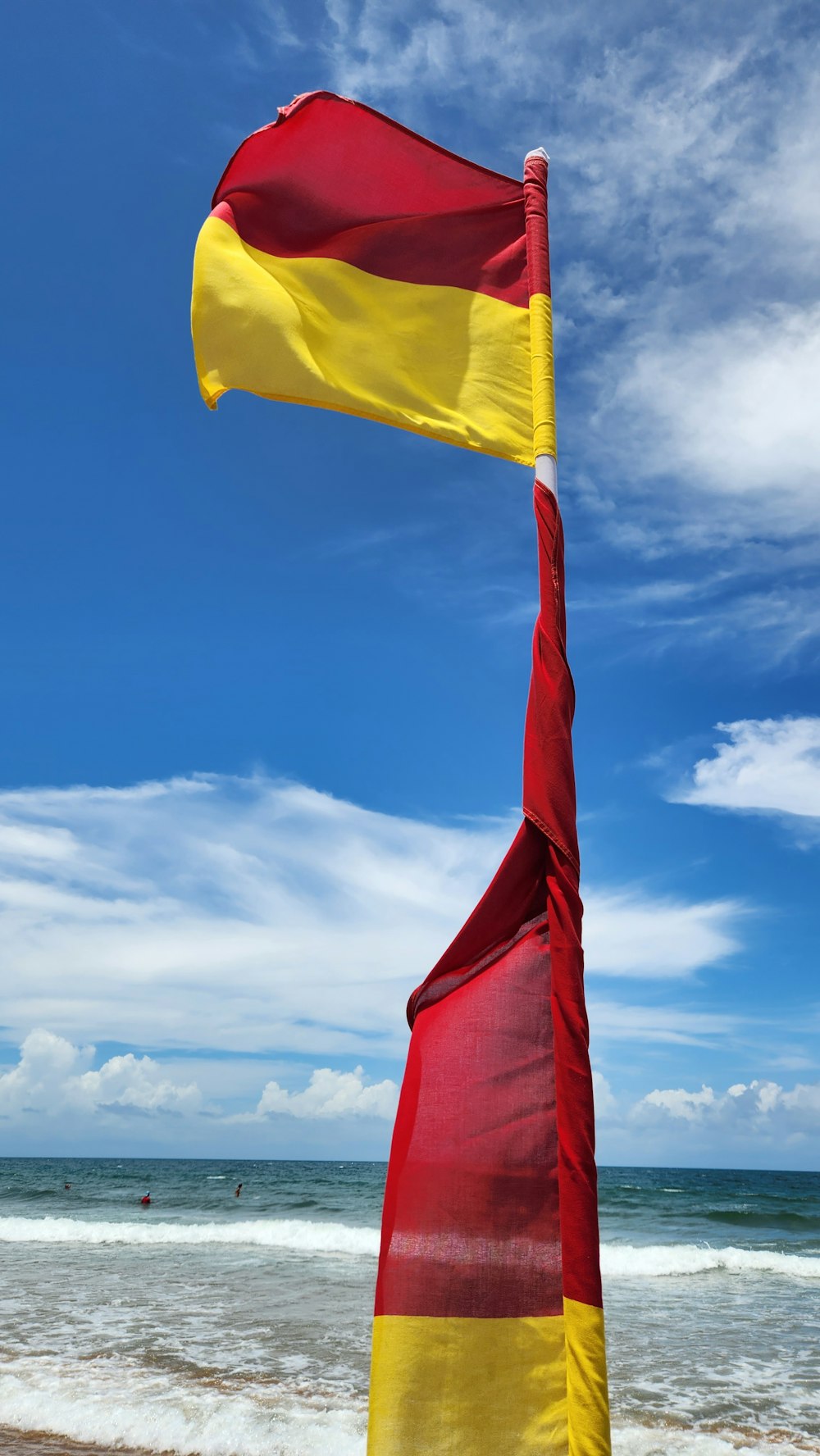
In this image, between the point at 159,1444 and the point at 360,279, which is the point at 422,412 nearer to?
the point at 360,279

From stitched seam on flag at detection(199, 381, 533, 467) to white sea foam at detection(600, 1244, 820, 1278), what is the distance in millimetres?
17031

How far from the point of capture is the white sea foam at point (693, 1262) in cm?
1795

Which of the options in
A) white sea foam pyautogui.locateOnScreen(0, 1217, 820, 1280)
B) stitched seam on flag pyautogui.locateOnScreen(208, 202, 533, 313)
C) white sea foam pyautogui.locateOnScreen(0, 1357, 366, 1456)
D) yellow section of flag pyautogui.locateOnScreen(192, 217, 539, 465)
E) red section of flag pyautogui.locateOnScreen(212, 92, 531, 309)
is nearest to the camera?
yellow section of flag pyautogui.locateOnScreen(192, 217, 539, 465)

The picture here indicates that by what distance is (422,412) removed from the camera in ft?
13.3

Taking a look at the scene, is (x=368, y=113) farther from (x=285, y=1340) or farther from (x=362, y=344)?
(x=285, y=1340)

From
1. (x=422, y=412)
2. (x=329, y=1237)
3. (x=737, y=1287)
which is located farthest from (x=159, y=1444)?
(x=329, y=1237)

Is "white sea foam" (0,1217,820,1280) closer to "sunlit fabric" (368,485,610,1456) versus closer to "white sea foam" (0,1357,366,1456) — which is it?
"white sea foam" (0,1357,366,1456)

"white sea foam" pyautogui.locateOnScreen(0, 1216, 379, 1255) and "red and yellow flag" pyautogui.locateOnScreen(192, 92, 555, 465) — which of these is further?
"white sea foam" pyautogui.locateOnScreen(0, 1216, 379, 1255)

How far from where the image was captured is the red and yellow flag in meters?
3.93

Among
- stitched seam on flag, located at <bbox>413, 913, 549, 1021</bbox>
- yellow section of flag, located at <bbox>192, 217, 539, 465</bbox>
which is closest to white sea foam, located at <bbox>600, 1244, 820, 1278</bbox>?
stitched seam on flag, located at <bbox>413, 913, 549, 1021</bbox>

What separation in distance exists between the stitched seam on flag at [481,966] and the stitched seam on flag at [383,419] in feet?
6.22

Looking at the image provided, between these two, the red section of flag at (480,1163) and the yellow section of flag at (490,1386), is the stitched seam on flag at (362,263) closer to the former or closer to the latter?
the red section of flag at (480,1163)

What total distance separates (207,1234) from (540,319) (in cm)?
2425

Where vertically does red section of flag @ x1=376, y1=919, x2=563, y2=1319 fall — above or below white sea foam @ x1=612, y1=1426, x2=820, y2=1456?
above
